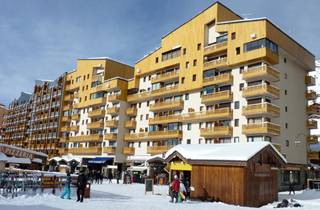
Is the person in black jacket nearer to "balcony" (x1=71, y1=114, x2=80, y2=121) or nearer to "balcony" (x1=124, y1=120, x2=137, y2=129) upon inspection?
"balcony" (x1=124, y1=120, x2=137, y2=129)

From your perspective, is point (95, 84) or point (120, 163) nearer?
point (120, 163)

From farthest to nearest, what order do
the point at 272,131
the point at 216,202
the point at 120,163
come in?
the point at 120,163
the point at 272,131
the point at 216,202

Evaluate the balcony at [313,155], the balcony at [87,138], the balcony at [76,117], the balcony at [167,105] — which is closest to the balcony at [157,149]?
the balcony at [167,105]

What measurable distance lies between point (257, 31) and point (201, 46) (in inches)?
413

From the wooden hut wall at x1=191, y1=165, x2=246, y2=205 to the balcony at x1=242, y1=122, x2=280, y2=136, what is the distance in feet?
62.4

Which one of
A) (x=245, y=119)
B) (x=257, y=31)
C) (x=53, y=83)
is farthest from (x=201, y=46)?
(x=53, y=83)

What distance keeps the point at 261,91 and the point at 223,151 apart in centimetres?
1982

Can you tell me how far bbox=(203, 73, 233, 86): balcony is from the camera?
50.8 m

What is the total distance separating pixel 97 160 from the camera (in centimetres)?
7050

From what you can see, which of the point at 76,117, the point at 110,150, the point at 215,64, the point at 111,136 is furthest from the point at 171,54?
the point at 76,117

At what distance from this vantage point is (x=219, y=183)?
26312mm

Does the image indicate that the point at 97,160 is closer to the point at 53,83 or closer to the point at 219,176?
the point at 53,83

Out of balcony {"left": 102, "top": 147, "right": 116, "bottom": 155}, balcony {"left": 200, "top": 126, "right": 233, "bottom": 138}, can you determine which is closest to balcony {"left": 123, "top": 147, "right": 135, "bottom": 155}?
balcony {"left": 102, "top": 147, "right": 116, "bottom": 155}

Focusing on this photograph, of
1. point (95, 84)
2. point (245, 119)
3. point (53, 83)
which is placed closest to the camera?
point (245, 119)
